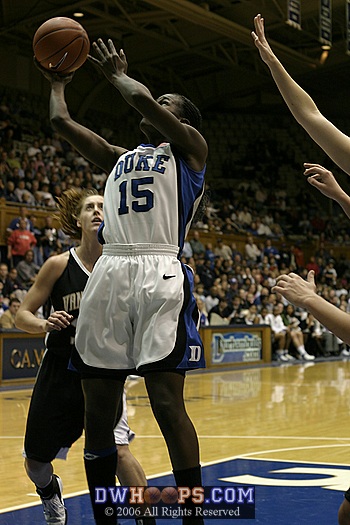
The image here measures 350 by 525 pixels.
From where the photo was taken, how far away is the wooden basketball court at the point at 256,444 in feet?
16.9

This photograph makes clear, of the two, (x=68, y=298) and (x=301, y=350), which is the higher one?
(x=68, y=298)

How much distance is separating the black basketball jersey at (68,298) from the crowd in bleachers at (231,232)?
9.22 m

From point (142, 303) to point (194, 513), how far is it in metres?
0.82

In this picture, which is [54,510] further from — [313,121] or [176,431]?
[313,121]

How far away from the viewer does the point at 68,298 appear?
4219 mm

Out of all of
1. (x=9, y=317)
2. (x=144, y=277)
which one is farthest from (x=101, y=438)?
(x=9, y=317)

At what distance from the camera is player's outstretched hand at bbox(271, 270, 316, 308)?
2768mm

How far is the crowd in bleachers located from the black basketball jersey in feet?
30.2

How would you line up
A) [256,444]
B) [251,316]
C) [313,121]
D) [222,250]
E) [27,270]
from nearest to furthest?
[313,121]
[256,444]
[27,270]
[251,316]
[222,250]

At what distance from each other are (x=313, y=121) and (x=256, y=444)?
504 cm

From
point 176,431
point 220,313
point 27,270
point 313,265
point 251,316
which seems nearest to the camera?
point 176,431

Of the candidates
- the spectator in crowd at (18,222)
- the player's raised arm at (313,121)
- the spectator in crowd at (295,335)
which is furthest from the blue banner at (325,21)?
the player's raised arm at (313,121)

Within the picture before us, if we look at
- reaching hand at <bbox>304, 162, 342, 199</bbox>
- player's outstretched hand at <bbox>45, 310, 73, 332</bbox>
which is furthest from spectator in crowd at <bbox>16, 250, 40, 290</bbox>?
reaching hand at <bbox>304, 162, 342, 199</bbox>

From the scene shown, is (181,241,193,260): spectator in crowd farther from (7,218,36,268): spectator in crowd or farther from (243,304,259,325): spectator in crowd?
(7,218,36,268): spectator in crowd
